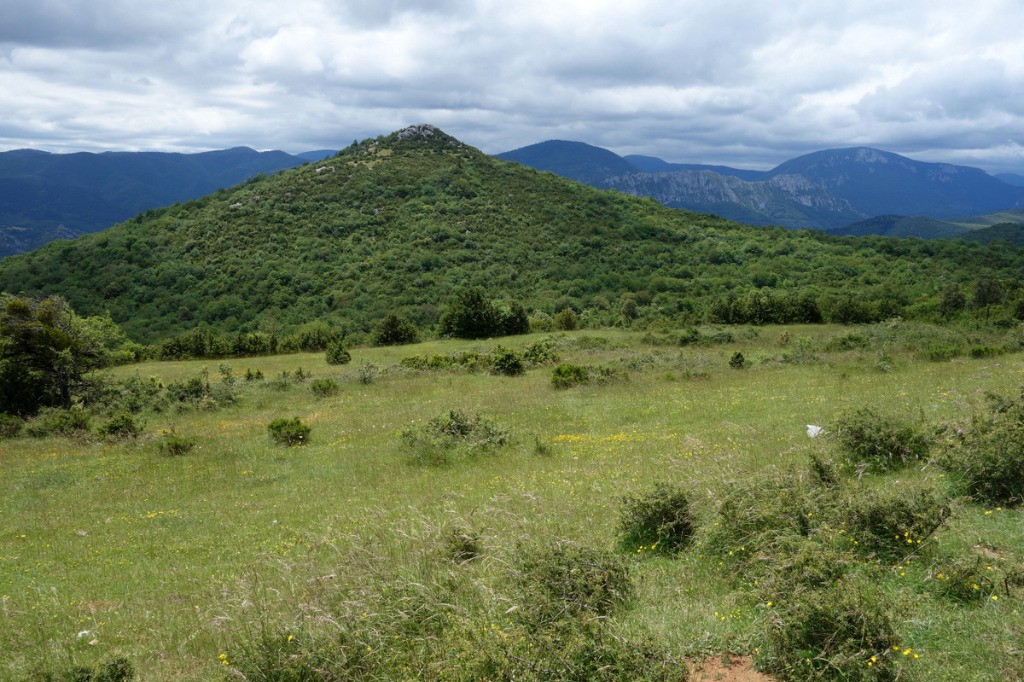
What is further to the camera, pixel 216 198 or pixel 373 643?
pixel 216 198

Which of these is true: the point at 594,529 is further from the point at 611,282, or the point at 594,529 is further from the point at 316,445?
the point at 611,282

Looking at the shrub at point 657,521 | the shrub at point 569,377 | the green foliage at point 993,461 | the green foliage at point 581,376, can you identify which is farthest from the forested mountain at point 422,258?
the shrub at point 657,521

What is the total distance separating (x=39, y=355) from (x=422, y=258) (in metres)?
66.7

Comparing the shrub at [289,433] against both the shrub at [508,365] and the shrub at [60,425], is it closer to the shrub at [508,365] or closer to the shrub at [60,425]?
the shrub at [60,425]

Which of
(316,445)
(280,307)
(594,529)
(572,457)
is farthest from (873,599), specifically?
(280,307)

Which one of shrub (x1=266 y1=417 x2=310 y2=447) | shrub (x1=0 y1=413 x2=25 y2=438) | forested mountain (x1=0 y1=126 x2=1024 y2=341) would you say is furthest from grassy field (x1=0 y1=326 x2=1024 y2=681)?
forested mountain (x1=0 y1=126 x2=1024 y2=341)

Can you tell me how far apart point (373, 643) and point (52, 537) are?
9853 millimetres

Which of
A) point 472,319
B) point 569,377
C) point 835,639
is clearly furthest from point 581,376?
point 472,319

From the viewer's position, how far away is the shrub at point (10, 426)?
71.5 ft

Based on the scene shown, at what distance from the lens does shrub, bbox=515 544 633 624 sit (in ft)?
18.3

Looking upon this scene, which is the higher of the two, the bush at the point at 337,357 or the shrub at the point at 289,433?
the shrub at the point at 289,433

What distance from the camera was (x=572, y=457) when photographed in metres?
13.6

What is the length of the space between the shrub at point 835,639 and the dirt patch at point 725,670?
0.13 metres

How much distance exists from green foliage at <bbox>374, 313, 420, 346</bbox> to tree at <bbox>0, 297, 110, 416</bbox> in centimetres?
2329
